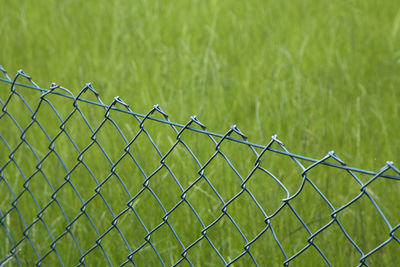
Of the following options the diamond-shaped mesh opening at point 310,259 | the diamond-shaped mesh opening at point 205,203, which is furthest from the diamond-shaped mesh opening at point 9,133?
the diamond-shaped mesh opening at point 310,259

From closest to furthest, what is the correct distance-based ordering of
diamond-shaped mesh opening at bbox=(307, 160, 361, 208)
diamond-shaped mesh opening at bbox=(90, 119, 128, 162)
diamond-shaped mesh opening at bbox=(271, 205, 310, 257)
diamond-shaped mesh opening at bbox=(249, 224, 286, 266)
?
diamond-shaped mesh opening at bbox=(249, 224, 286, 266), diamond-shaped mesh opening at bbox=(271, 205, 310, 257), diamond-shaped mesh opening at bbox=(307, 160, 361, 208), diamond-shaped mesh opening at bbox=(90, 119, 128, 162)

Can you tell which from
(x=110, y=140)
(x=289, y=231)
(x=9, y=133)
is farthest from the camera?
(x=9, y=133)

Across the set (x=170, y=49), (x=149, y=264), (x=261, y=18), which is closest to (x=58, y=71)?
(x=170, y=49)

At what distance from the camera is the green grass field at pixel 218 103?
7.14ft

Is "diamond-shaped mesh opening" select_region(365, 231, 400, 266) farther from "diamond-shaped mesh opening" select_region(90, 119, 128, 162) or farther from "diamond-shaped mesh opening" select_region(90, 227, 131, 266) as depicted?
"diamond-shaped mesh opening" select_region(90, 119, 128, 162)

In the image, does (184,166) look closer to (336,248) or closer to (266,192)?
(266,192)

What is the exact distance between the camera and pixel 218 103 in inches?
121

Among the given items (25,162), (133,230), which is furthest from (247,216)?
(25,162)

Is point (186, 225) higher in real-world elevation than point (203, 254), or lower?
higher

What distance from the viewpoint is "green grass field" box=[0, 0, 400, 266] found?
7.14ft

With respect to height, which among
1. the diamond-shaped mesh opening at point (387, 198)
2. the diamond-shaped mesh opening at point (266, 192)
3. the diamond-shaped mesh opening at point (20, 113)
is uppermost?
the diamond-shaped mesh opening at point (20, 113)

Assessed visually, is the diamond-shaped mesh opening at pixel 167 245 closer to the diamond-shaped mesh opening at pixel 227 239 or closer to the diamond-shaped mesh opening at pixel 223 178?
the diamond-shaped mesh opening at pixel 227 239

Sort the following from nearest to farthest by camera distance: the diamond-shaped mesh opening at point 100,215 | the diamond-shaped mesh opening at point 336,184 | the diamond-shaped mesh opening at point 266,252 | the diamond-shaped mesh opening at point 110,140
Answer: the diamond-shaped mesh opening at point 266,252
the diamond-shaped mesh opening at point 100,215
the diamond-shaped mesh opening at point 336,184
the diamond-shaped mesh opening at point 110,140

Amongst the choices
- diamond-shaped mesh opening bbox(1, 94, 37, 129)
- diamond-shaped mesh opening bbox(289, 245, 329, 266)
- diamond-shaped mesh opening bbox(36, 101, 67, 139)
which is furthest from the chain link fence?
diamond-shaped mesh opening bbox(1, 94, 37, 129)
